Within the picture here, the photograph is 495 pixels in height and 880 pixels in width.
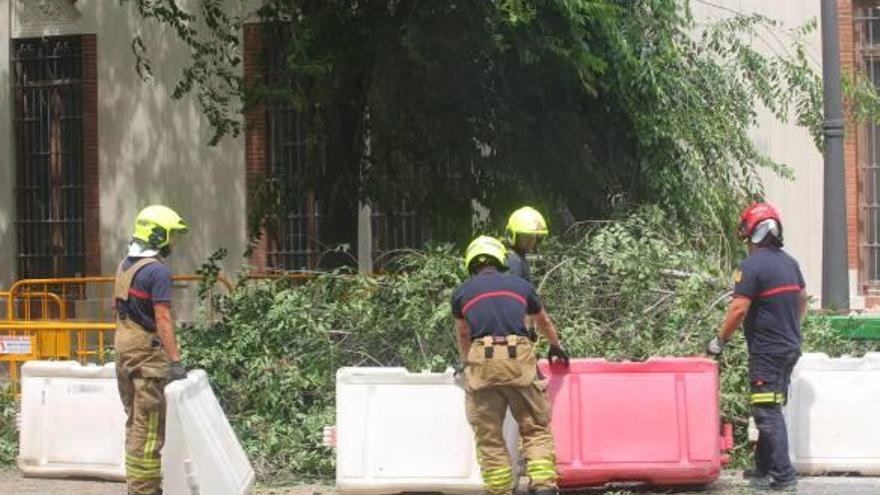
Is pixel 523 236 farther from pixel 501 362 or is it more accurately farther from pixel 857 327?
pixel 857 327

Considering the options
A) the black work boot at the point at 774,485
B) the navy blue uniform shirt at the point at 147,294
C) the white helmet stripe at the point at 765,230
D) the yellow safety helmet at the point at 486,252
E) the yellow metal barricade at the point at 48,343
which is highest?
the white helmet stripe at the point at 765,230

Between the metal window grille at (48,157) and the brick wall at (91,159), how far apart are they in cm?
16

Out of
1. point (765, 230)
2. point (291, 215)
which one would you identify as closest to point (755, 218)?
point (765, 230)

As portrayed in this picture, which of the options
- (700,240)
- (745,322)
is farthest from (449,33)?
(745,322)

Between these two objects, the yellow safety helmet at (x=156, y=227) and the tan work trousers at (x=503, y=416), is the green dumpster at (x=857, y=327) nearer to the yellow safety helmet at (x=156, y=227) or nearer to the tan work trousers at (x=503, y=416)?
the tan work trousers at (x=503, y=416)

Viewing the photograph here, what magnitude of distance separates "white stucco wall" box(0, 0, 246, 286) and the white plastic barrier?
10551 mm

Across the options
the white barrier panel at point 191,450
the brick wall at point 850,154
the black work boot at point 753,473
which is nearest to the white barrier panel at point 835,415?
the black work boot at point 753,473

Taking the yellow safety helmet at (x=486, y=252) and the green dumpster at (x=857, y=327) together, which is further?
the green dumpster at (x=857, y=327)

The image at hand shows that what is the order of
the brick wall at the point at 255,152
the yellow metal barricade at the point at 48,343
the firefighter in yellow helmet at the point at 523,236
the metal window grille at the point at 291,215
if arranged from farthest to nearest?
the metal window grille at the point at 291,215 < the brick wall at the point at 255,152 < the yellow metal barricade at the point at 48,343 < the firefighter in yellow helmet at the point at 523,236

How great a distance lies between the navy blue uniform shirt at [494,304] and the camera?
27.5 ft

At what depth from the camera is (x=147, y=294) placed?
8.96 meters

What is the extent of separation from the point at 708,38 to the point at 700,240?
130 inches

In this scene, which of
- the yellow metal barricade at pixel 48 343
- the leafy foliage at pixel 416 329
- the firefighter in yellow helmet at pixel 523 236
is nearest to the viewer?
the firefighter in yellow helmet at pixel 523 236

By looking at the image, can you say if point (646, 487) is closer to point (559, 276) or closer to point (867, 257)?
point (559, 276)
